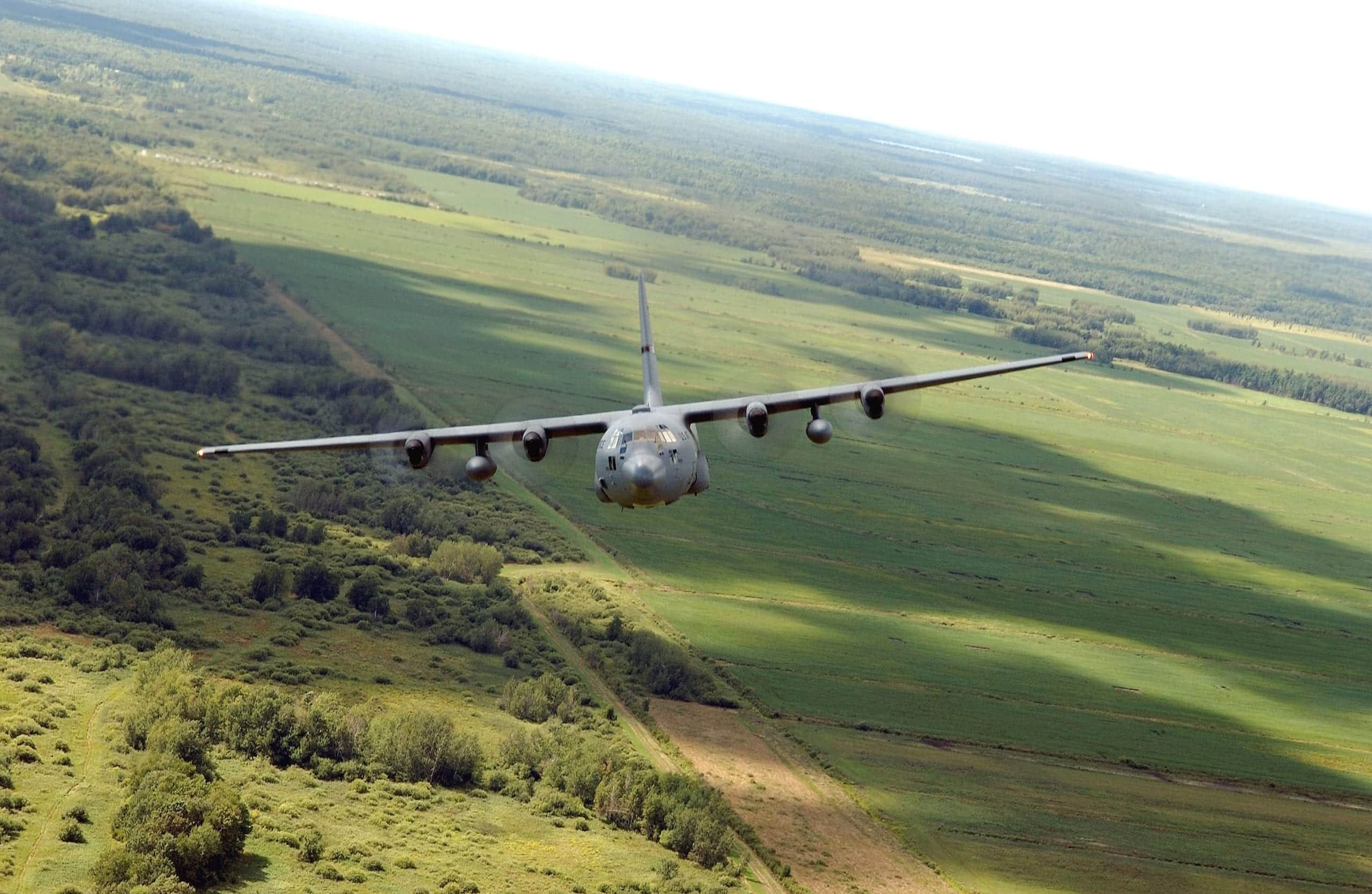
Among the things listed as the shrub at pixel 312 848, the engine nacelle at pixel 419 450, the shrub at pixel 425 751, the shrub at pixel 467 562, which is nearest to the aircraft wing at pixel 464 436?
the engine nacelle at pixel 419 450

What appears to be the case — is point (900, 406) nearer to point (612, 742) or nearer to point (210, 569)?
point (612, 742)

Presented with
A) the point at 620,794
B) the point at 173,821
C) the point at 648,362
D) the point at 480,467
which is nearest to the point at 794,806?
the point at 620,794

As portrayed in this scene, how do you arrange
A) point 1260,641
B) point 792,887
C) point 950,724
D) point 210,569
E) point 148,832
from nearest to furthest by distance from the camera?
1. point 148,832
2. point 792,887
3. point 950,724
4. point 210,569
5. point 1260,641

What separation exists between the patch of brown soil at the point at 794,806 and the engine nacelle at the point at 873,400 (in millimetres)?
38600

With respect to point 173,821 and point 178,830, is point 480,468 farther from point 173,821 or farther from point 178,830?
point 173,821

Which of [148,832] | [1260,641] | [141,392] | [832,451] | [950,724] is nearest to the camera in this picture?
[148,832]

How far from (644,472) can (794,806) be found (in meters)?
47.2

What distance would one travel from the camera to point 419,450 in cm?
5234

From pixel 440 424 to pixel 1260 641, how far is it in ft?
332

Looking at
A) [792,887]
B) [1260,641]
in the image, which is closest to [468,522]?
[792,887]

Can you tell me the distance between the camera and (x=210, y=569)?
385 ft

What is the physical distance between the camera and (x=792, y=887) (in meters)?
80.9

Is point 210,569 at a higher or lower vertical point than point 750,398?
lower

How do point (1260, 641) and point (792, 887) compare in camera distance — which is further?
point (1260, 641)
